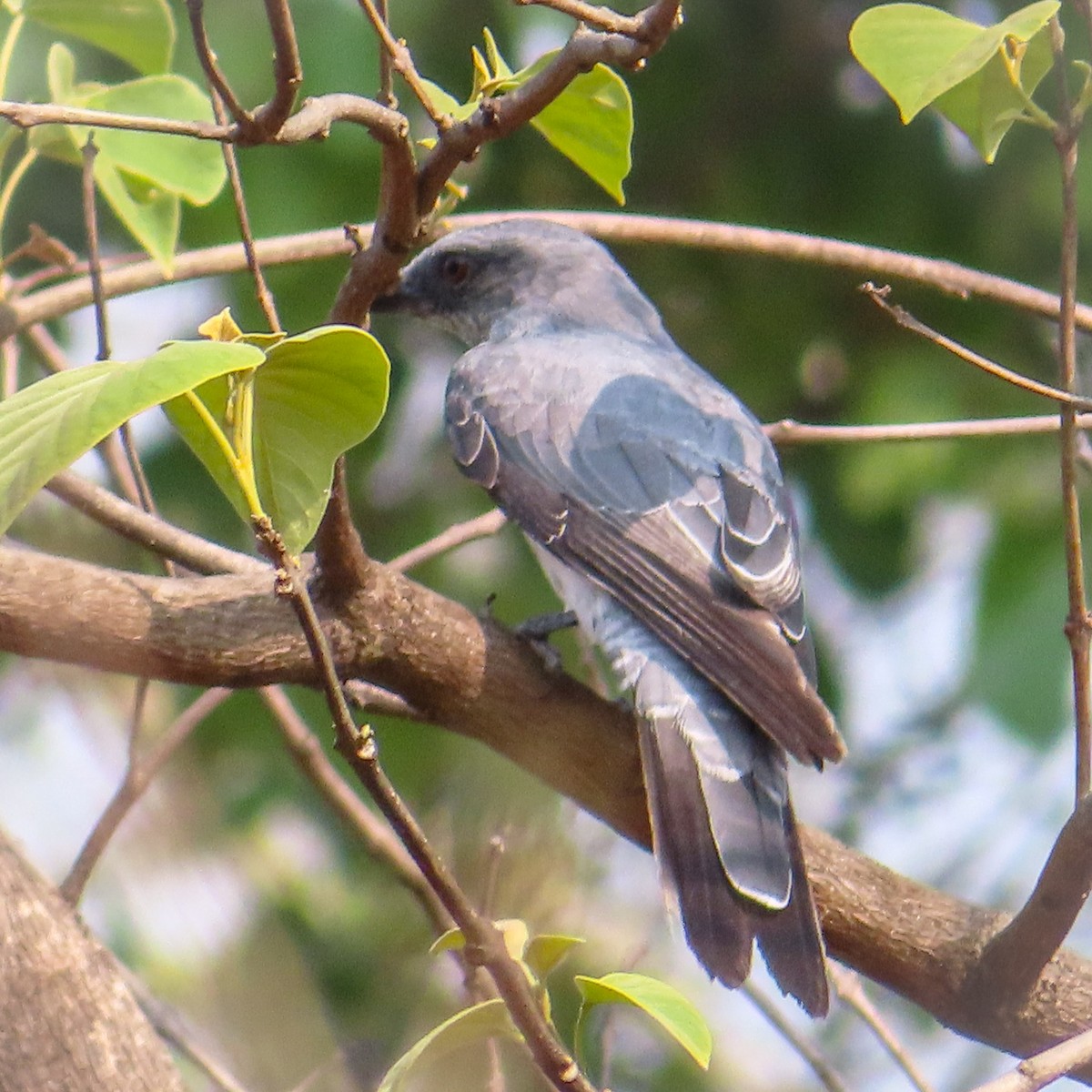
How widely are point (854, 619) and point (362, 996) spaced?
2205 mm

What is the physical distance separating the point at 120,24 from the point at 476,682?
4.24 feet

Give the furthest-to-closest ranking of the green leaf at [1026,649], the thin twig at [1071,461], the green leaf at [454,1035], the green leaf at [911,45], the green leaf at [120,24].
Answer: the green leaf at [1026,649]
the green leaf at [120,24]
the thin twig at [1071,461]
the green leaf at [911,45]
the green leaf at [454,1035]

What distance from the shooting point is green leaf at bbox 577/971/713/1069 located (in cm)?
171

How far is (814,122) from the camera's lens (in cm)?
566

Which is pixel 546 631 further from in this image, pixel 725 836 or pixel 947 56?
pixel 947 56

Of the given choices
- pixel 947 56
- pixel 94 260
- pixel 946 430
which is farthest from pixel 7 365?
pixel 947 56

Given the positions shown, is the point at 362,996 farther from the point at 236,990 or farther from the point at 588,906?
the point at 236,990

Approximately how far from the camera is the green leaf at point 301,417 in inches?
65.1

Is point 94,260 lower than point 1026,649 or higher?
higher

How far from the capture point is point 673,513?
3.37m

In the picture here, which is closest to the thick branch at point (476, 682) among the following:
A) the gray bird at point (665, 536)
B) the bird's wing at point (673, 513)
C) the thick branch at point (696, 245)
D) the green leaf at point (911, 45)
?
the gray bird at point (665, 536)

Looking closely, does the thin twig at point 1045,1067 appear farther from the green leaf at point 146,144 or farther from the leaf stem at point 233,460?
the green leaf at point 146,144

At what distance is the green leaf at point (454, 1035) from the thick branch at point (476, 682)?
75 centimetres

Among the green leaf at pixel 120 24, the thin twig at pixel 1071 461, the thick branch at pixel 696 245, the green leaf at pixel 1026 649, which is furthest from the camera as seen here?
the green leaf at pixel 1026 649
